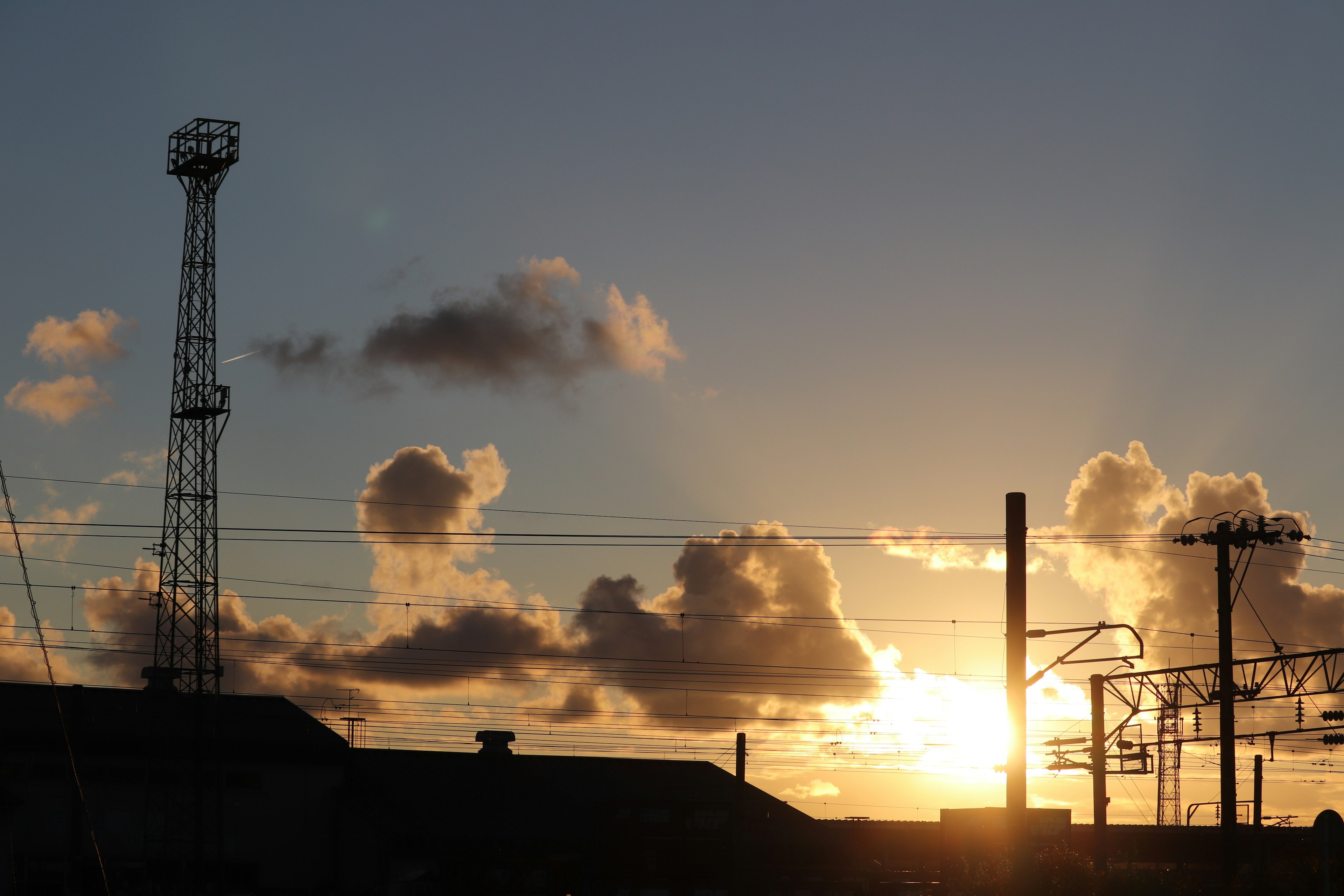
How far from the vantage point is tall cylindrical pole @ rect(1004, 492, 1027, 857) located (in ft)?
72.6

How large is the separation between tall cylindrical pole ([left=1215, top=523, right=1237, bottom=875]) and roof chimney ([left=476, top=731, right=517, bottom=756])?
4109 cm

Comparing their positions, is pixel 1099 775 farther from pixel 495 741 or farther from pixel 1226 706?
pixel 495 741

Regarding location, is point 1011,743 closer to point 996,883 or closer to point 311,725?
point 996,883

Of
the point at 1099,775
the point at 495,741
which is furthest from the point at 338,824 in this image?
the point at 1099,775

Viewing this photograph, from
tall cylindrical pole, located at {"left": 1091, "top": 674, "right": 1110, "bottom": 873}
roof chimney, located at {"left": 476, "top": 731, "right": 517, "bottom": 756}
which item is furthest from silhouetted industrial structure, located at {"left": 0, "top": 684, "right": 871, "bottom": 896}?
tall cylindrical pole, located at {"left": 1091, "top": 674, "right": 1110, "bottom": 873}

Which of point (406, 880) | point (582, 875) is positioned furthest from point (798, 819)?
point (406, 880)

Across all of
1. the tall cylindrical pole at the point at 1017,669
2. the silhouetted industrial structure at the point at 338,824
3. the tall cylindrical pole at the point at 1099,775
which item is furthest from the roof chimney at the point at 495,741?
the tall cylindrical pole at the point at 1017,669

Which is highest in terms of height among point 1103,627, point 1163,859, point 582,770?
point 1103,627

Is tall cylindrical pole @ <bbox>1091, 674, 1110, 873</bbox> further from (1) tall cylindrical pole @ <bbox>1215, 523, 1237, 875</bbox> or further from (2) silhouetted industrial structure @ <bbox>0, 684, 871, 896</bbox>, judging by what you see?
(2) silhouetted industrial structure @ <bbox>0, 684, 871, 896</bbox>

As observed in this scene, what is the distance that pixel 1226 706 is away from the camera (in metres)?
37.3

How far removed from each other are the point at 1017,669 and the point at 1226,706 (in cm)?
1789

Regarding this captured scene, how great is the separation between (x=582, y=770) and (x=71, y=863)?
2585 centimetres

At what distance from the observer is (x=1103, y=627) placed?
2469 cm

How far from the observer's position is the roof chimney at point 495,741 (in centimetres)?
7038
